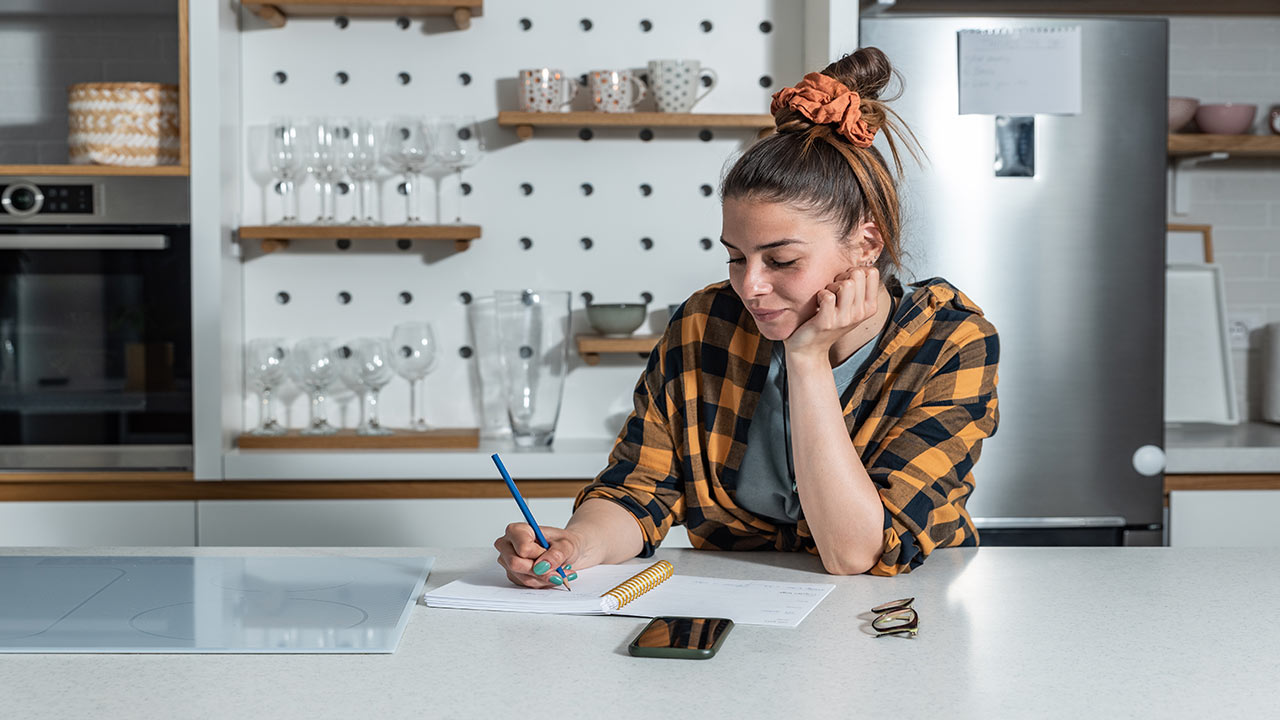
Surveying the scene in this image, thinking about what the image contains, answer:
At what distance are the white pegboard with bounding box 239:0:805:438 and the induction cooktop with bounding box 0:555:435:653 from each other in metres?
1.35

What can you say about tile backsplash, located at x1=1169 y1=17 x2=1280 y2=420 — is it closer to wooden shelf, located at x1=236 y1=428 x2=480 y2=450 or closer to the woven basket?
wooden shelf, located at x1=236 y1=428 x2=480 y2=450

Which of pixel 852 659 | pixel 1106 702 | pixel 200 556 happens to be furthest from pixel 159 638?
pixel 1106 702

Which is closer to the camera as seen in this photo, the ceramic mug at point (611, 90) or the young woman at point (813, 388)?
the young woman at point (813, 388)

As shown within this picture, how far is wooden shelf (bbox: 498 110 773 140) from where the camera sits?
2438 mm

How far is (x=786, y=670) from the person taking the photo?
36.0 inches

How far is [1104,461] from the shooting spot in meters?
2.37

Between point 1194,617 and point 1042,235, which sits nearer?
point 1194,617

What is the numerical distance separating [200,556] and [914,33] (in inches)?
66.6

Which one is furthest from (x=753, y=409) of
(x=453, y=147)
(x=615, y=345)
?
(x=453, y=147)

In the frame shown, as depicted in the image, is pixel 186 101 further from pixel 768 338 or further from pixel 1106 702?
pixel 1106 702

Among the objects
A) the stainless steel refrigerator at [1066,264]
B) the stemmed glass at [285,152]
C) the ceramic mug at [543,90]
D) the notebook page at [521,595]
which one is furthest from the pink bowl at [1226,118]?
the notebook page at [521,595]

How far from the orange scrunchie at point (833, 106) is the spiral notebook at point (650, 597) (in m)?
0.55

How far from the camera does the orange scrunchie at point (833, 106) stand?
1.40 meters

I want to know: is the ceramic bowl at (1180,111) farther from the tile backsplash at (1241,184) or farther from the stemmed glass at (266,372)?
the stemmed glass at (266,372)
